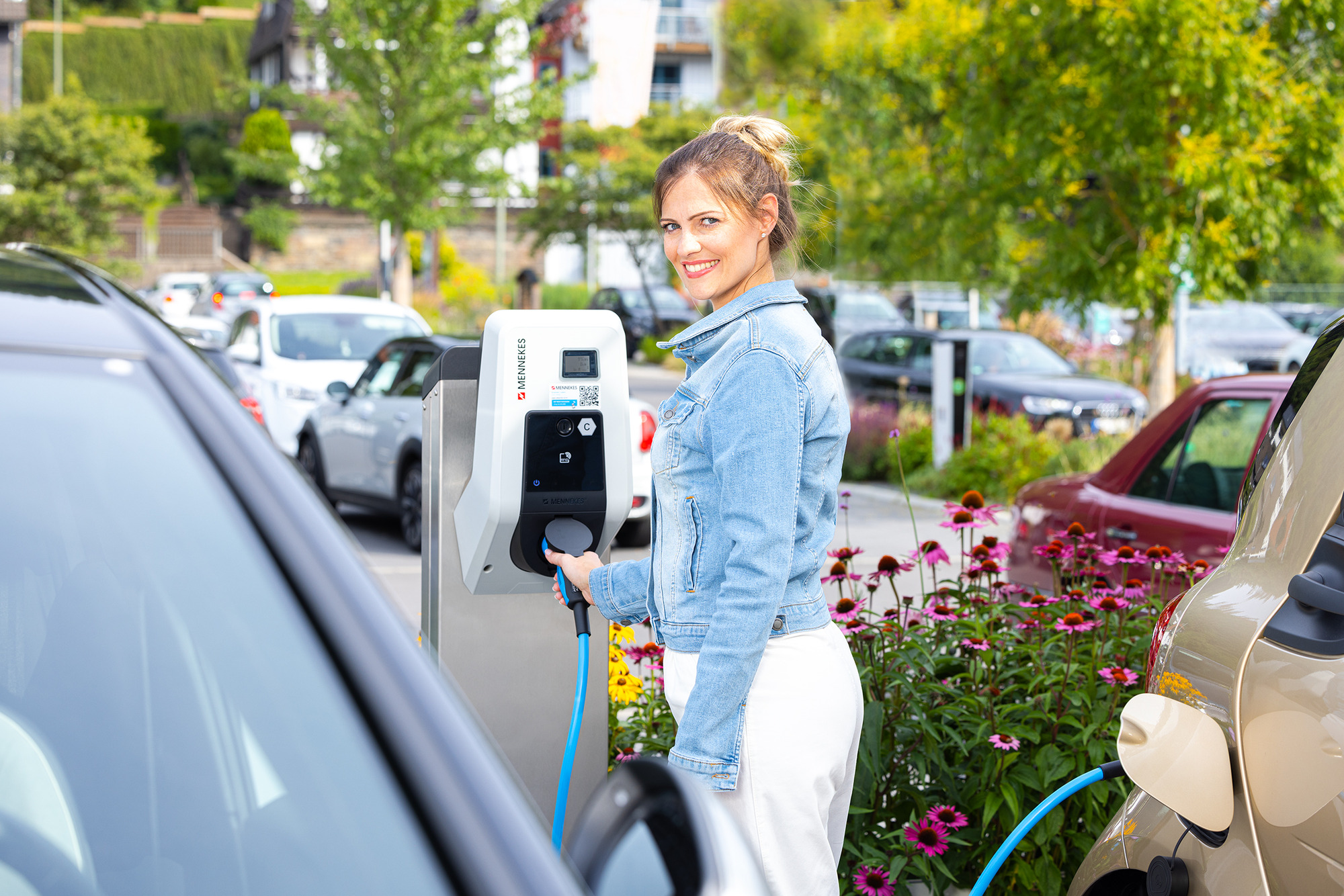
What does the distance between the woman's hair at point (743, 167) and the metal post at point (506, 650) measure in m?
0.77

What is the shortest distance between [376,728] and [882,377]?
14.2 metres

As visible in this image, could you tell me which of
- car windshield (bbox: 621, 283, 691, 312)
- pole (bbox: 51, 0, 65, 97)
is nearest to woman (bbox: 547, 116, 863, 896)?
car windshield (bbox: 621, 283, 691, 312)

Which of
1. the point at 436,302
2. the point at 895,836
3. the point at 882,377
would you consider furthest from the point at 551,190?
the point at 895,836

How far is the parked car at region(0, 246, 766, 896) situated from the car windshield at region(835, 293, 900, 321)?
1781 centimetres

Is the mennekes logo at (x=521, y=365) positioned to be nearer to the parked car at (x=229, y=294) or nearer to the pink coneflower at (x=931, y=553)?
the pink coneflower at (x=931, y=553)

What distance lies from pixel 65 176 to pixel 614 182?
15601 mm

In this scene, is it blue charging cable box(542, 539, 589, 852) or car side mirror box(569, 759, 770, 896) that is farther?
blue charging cable box(542, 539, 589, 852)

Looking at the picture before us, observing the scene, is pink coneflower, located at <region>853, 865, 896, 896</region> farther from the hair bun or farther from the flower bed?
the hair bun

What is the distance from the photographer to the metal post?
2865 mm

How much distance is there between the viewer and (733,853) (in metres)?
1.12

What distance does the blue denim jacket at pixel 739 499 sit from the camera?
2.06m

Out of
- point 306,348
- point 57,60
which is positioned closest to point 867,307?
point 306,348

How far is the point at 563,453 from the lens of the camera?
2637mm

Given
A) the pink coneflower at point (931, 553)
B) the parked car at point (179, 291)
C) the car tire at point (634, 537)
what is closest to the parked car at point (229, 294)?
the parked car at point (179, 291)
